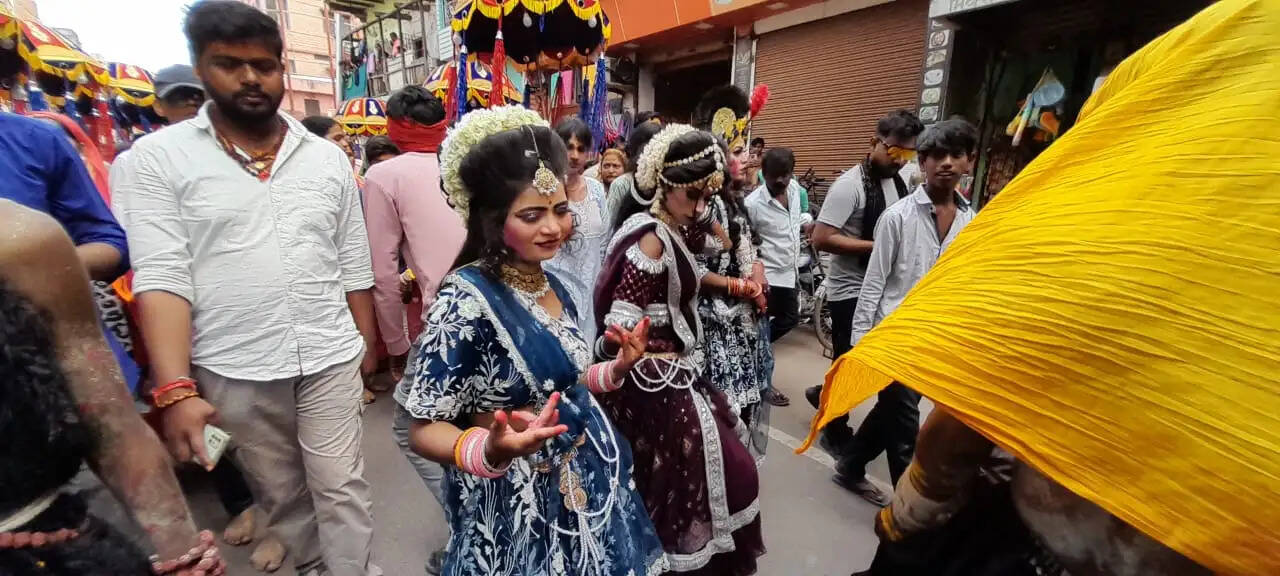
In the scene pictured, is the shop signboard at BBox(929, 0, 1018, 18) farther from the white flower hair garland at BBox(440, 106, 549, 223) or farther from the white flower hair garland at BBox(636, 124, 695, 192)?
the white flower hair garland at BBox(440, 106, 549, 223)

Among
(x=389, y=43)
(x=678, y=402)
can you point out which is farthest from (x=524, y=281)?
(x=389, y=43)

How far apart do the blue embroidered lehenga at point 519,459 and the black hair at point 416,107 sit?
1.85 m

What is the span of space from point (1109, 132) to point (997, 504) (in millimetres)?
678

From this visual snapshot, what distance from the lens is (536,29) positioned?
362cm

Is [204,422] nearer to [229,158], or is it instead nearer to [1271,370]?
[229,158]

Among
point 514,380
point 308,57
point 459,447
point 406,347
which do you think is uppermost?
point 308,57

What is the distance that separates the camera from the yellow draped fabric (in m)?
0.59

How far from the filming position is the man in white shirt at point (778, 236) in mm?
4066

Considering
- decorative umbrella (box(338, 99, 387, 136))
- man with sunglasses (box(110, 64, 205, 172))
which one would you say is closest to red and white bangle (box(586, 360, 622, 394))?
man with sunglasses (box(110, 64, 205, 172))

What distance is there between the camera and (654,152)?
94.0 inches

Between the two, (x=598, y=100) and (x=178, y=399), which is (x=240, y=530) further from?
(x=598, y=100)

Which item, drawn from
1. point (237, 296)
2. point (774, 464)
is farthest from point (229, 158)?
point (774, 464)

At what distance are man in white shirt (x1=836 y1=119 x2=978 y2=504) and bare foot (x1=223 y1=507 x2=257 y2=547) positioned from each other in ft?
10.7

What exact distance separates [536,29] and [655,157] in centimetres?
187
